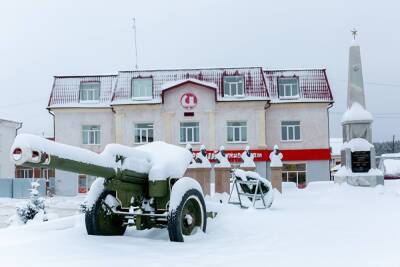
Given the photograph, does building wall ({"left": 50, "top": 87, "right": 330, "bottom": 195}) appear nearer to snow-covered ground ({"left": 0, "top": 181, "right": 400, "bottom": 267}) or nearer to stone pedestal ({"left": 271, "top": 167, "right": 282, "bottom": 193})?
stone pedestal ({"left": 271, "top": 167, "right": 282, "bottom": 193})

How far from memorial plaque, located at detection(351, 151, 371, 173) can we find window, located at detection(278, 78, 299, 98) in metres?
12.5

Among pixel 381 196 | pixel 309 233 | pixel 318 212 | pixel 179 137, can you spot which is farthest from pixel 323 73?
pixel 309 233

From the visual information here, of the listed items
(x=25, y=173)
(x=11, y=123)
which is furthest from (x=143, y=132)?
(x=25, y=173)

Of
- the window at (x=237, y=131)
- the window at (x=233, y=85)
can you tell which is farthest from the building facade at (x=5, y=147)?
the window at (x=233, y=85)

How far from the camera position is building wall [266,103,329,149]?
3061 cm

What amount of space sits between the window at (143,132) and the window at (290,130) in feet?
29.1

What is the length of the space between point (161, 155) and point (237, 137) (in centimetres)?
2314

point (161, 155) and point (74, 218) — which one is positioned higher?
point (161, 155)

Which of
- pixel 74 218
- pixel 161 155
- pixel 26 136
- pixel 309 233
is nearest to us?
pixel 26 136

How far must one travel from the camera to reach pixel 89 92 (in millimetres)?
32125

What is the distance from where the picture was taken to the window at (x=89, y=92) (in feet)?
A: 105

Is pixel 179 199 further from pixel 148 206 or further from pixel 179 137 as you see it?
pixel 179 137

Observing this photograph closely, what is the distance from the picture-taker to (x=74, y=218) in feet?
29.8

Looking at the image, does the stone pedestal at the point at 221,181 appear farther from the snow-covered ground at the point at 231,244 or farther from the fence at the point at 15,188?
the fence at the point at 15,188
